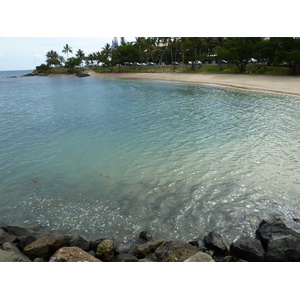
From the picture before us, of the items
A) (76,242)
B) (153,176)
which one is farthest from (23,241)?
(153,176)

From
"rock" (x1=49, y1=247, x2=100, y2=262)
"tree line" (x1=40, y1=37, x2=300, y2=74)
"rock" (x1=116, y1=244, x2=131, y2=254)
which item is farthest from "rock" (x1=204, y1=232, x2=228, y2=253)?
"tree line" (x1=40, y1=37, x2=300, y2=74)

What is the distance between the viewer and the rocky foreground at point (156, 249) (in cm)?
574

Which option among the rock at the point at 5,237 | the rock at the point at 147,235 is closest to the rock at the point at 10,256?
the rock at the point at 5,237

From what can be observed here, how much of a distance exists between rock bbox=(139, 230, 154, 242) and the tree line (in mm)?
42216

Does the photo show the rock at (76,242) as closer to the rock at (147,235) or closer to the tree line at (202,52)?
the rock at (147,235)

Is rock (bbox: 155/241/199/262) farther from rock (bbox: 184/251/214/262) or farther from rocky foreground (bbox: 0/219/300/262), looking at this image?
rock (bbox: 184/251/214/262)

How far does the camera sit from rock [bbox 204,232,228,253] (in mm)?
6402

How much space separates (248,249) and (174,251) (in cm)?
185

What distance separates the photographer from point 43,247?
20.6ft

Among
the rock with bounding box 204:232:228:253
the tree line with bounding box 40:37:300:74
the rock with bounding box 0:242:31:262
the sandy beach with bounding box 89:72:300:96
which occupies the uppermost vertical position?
the tree line with bounding box 40:37:300:74

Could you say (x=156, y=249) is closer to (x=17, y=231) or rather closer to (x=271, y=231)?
(x=271, y=231)

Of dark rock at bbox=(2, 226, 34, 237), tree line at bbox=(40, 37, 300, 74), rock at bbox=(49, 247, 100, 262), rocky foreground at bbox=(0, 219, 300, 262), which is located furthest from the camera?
tree line at bbox=(40, 37, 300, 74)

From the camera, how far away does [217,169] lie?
1100 cm

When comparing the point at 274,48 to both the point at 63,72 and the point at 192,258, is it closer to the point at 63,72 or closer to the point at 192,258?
the point at 192,258
